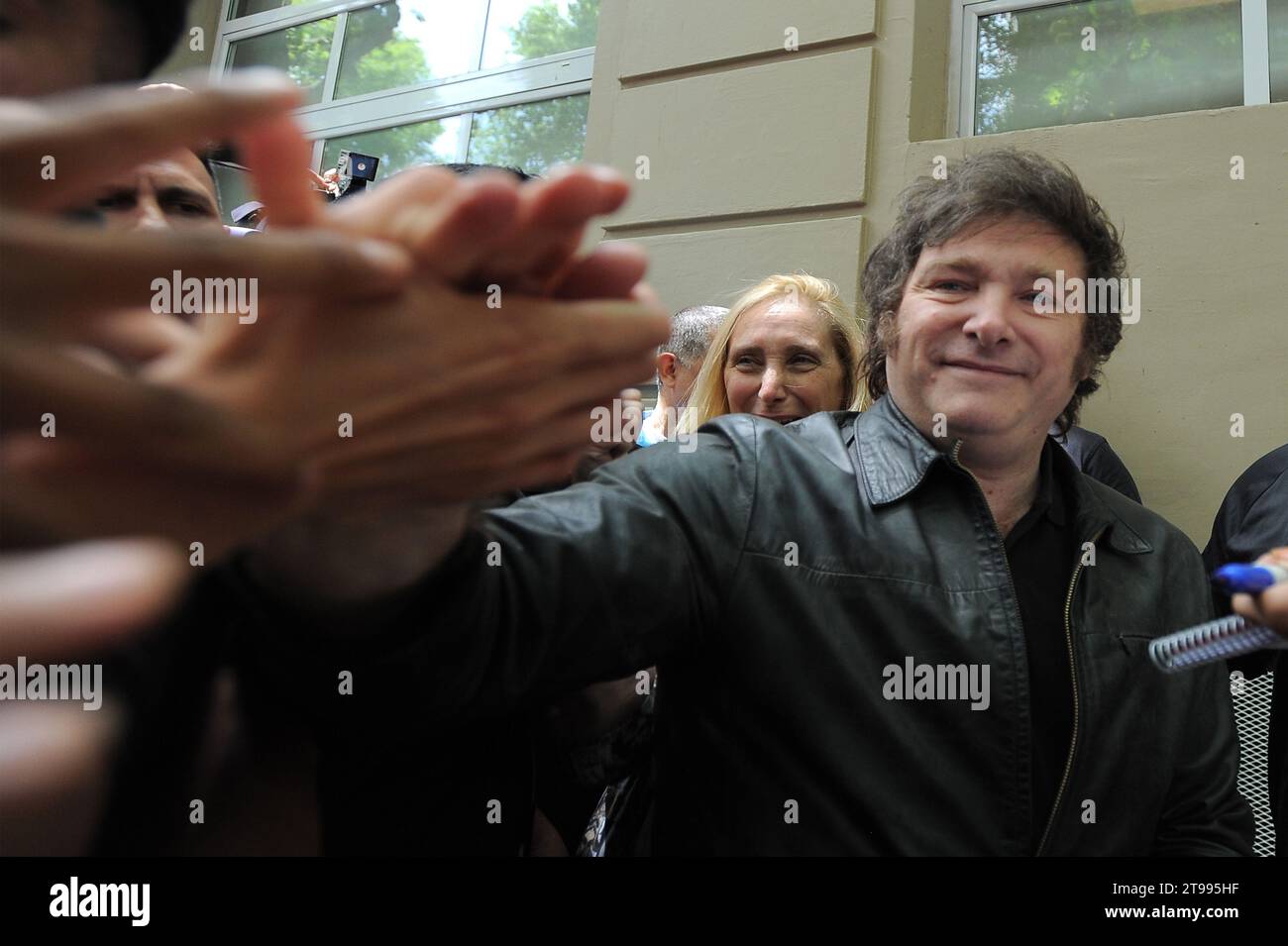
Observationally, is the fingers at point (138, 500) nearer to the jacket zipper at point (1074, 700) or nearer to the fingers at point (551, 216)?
the fingers at point (551, 216)

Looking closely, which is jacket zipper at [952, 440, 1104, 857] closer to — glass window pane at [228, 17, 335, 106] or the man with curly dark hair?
the man with curly dark hair

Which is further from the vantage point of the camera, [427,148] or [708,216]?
[427,148]

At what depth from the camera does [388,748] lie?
0.75 m

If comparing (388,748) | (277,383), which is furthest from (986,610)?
(277,383)

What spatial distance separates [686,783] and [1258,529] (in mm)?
1178

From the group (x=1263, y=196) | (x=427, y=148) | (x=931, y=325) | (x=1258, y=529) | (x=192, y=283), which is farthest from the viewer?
(x=427, y=148)

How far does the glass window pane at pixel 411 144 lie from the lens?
160 inches

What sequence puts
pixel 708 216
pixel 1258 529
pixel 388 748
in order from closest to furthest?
1. pixel 388 748
2. pixel 1258 529
3. pixel 708 216

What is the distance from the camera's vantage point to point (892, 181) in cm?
298

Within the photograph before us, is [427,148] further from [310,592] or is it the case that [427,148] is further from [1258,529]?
[310,592]

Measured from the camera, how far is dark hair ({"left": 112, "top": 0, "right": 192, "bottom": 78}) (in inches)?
16.5
